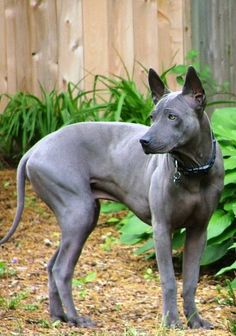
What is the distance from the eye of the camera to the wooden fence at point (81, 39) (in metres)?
10.7

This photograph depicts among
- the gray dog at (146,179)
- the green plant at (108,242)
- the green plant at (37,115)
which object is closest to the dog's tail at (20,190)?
the gray dog at (146,179)

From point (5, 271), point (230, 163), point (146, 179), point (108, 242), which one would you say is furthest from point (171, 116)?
point (108, 242)

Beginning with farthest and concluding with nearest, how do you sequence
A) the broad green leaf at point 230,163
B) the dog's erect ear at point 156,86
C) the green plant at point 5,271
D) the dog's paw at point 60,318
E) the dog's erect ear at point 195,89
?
the green plant at point 5,271 → the broad green leaf at point 230,163 → the dog's paw at point 60,318 → the dog's erect ear at point 156,86 → the dog's erect ear at point 195,89

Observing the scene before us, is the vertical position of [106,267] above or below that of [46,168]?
below

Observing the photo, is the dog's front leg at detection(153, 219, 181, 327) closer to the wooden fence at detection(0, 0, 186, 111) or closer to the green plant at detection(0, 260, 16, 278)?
the green plant at detection(0, 260, 16, 278)

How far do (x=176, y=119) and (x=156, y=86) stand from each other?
36 centimetres

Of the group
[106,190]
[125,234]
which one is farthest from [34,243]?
[106,190]

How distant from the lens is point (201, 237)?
6316mm

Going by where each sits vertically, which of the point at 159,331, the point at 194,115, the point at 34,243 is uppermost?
the point at 194,115

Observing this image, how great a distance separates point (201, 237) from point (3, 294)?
5.75 ft

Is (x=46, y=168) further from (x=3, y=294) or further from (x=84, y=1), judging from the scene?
(x=84, y=1)

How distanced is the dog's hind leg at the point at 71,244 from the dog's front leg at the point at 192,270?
0.63 meters

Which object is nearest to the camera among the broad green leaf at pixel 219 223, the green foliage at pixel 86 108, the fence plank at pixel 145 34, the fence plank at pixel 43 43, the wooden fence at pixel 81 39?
the broad green leaf at pixel 219 223

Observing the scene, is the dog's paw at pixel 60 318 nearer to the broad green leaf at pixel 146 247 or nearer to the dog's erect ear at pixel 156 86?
the dog's erect ear at pixel 156 86
